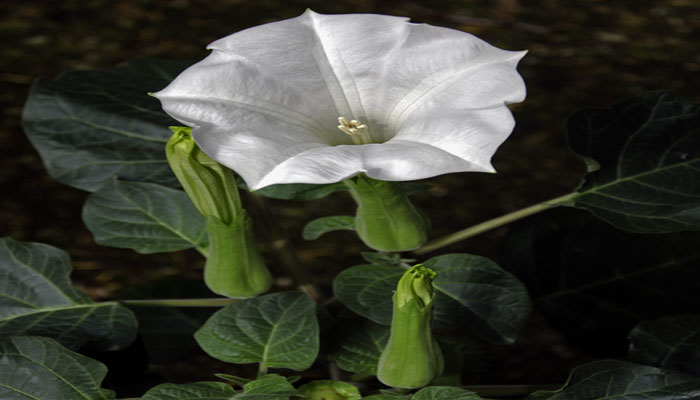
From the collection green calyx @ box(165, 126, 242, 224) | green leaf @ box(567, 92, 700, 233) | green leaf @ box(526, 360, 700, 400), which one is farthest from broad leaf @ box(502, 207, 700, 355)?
green calyx @ box(165, 126, 242, 224)

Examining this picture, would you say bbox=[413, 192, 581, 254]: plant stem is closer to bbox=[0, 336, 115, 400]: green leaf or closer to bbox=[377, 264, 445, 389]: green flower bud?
bbox=[377, 264, 445, 389]: green flower bud

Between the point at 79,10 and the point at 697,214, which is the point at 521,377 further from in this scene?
the point at 79,10

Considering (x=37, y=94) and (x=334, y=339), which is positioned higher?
(x=37, y=94)

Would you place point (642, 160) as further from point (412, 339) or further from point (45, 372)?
point (45, 372)

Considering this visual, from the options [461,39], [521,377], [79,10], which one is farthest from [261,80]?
[79,10]

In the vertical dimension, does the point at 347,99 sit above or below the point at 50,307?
above

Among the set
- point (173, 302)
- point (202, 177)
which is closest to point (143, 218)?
point (173, 302)
